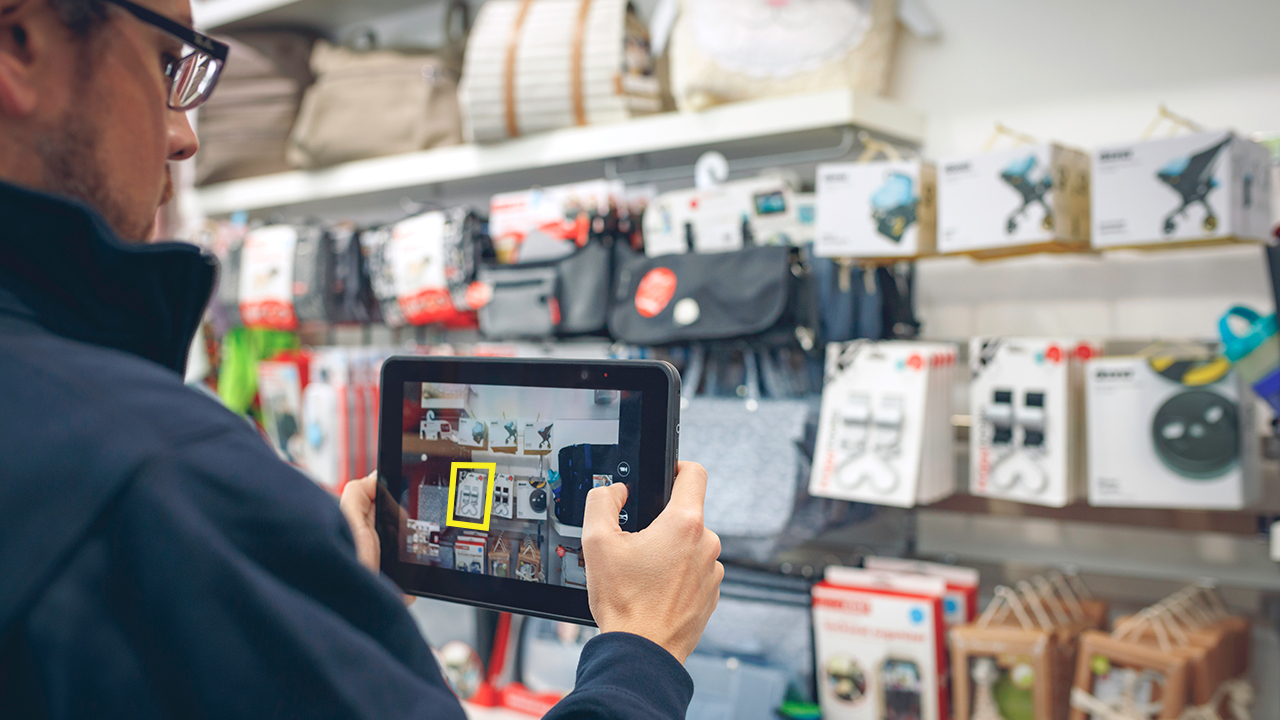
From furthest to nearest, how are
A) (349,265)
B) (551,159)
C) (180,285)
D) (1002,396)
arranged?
(349,265) → (551,159) → (1002,396) → (180,285)

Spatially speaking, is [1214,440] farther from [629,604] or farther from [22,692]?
[22,692]

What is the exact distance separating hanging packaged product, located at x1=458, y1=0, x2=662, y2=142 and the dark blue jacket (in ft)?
6.58

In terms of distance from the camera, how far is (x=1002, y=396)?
6.13 ft

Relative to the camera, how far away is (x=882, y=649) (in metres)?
1.88

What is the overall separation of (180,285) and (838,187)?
1.54 meters

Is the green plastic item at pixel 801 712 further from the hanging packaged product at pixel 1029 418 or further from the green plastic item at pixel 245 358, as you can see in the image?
the green plastic item at pixel 245 358

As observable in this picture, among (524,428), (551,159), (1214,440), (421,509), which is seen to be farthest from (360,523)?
(551,159)

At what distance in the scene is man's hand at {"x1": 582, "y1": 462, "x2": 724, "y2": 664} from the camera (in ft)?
2.27

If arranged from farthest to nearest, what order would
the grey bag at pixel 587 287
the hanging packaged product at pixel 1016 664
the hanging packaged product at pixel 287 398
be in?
the hanging packaged product at pixel 287 398
the grey bag at pixel 587 287
the hanging packaged product at pixel 1016 664

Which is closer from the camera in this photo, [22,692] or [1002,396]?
[22,692]

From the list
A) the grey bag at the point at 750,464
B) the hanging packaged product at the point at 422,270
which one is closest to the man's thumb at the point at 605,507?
the grey bag at the point at 750,464

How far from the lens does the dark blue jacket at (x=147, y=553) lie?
45 centimetres

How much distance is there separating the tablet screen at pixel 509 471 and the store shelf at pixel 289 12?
273cm

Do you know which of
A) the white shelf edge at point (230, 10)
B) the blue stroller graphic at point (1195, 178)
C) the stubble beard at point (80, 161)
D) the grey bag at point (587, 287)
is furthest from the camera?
the white shelf edge at point (230, 10)
